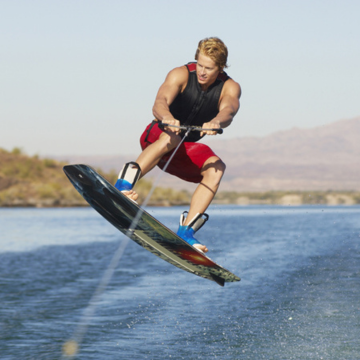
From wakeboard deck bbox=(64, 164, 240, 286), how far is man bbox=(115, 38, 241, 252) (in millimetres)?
130

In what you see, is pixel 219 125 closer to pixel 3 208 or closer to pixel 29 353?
pixel 29 353

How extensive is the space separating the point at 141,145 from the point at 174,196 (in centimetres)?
8091

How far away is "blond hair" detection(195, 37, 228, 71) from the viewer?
583cm

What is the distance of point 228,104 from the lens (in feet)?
19.5

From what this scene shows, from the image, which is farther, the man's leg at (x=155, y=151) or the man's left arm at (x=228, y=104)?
the man's leg at (x=155, y=151)

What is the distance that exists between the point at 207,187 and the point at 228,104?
937 millimetres

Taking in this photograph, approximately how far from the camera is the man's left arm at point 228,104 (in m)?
5.62

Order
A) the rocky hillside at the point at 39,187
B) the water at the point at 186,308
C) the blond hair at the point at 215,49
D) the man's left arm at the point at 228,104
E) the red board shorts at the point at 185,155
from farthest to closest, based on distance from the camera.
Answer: the rocky hillside at the point at 39,187 < the water at the point at 186,308 < the red board shorts at the point at 185,155 < the blond hair at the point at 215,49 < the man's left arm at the point at 228,104

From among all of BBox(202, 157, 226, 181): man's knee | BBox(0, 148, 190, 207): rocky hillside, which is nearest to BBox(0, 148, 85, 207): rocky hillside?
BBox(0, 148, 190, 207): rocky hillside

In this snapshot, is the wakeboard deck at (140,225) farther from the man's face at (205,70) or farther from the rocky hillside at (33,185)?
the rocky hillside at (33,185)

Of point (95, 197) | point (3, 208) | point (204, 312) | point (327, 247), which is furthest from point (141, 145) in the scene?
point (3, 208)

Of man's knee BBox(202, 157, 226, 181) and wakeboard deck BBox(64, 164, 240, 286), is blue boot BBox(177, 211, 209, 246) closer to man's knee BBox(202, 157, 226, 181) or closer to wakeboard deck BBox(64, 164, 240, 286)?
wakeboard deck BBox(64, 164, 240, 286)

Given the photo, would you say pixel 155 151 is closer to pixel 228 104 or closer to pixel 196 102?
pixel 196 102

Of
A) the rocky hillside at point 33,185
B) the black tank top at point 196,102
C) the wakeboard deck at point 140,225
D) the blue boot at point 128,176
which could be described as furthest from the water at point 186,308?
the rocky hillside at point 33,185
